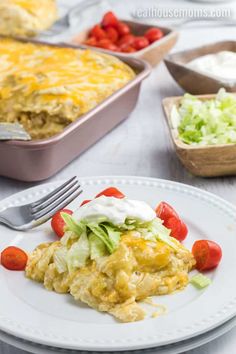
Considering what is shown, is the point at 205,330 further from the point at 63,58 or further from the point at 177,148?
the point at 63,58

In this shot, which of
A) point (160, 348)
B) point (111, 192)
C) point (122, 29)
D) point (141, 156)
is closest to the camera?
point (160, 348)

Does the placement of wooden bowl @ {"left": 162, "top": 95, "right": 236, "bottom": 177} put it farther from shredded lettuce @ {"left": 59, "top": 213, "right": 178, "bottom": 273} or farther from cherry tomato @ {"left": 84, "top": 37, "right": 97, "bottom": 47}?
cherry tomato @ {"left": 84, "top": 37, "right": 97, "bottom": 47}

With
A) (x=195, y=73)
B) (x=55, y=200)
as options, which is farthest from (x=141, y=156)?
(x=55, y=200)

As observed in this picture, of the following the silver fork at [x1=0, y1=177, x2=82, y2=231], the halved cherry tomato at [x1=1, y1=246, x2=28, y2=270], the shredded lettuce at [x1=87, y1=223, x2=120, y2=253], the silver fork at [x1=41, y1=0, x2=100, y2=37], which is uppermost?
the shredded lettuce at [x1=87, y1=223, x2=120, y2=253]

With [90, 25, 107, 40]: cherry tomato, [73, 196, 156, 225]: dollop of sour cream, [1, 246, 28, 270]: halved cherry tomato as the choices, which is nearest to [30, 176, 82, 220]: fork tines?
[1, 246, 28, 270]: halved cherry tomato

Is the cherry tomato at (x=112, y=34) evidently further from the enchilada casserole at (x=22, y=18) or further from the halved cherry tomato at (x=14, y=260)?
the halved cherry tomato at (x=14, y=260)

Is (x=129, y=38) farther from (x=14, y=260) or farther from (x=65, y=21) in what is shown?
(x=14, y=260)
